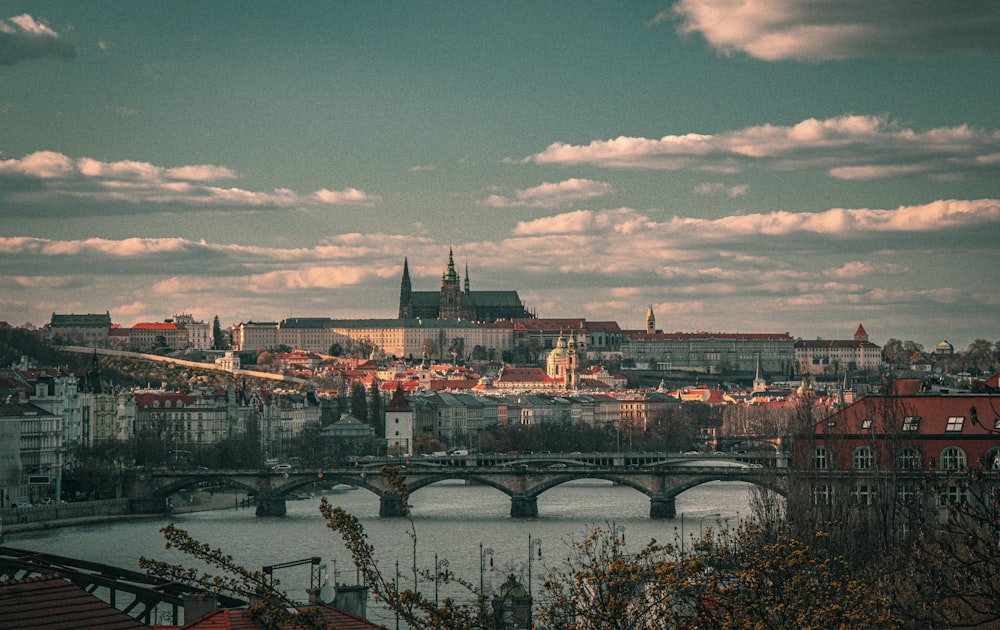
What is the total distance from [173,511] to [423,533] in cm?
1657

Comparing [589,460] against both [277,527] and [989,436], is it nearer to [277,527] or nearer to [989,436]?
[277,527]

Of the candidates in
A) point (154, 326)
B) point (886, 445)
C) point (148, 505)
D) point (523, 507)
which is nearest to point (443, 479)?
point (523, 507)

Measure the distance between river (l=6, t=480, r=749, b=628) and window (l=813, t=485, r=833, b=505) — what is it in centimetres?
426

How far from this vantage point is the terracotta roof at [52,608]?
37.1 feet

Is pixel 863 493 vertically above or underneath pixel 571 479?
above

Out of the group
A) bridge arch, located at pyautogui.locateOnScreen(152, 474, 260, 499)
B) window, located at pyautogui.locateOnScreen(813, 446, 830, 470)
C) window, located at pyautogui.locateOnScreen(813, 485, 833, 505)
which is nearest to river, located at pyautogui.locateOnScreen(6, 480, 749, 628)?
bridge arch, located at pyautogui.locateOnScreen(152, 474, 260, 499)

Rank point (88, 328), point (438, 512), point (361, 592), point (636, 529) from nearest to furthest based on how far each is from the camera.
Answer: point (361, 592) → point (636, 529) → point (438, 512) → point (88, 328)

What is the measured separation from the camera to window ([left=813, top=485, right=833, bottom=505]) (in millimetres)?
33831

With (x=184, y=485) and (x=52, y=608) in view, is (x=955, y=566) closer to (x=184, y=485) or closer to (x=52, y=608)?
(x=52, y=608)

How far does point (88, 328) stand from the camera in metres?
187

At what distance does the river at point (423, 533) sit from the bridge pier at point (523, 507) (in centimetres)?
47

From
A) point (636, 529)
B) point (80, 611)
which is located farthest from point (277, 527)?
point (80, 611)

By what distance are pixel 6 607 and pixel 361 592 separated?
557cm

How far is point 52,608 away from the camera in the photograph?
38.0ft
